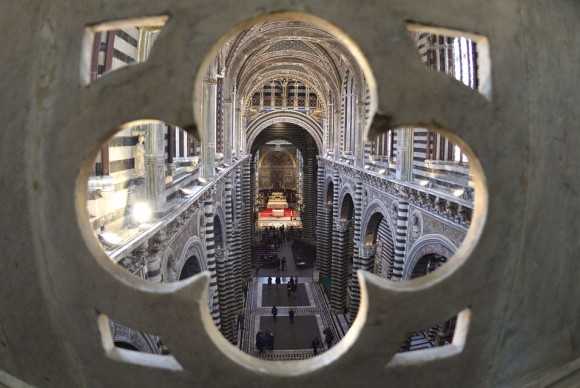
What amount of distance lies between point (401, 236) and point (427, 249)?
1602 millimetres

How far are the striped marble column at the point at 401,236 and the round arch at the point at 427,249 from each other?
24 cm

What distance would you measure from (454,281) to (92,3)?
8.08ft

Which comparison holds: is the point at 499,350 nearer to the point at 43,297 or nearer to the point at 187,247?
the point at 43,297

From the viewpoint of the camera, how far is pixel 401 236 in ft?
45.6

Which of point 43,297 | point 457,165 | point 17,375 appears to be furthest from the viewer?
point 457,165

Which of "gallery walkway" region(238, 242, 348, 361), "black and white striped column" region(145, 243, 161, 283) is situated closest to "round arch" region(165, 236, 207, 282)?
"black and white striped column" region(145, 243, 161, 283)

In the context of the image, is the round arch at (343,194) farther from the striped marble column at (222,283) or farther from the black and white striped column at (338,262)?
the striped marble column at (222,283)

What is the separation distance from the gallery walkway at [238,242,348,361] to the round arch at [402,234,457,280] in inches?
246

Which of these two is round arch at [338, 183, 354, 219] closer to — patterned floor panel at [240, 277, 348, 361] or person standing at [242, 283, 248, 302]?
patterned floor panel at [240, 277, 348, 361]

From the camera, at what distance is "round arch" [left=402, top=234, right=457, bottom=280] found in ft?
36.5

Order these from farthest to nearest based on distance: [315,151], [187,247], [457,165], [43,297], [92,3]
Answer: [315,151]
[457,165]
[187,247]
[43,297]
[92,3]

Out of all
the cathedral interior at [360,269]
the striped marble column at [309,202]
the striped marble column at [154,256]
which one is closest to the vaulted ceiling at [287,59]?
the striped marble column at [309,202]

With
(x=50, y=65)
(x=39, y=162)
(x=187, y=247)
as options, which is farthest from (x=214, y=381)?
→ (x=187, y=247)

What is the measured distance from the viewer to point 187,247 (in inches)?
409
